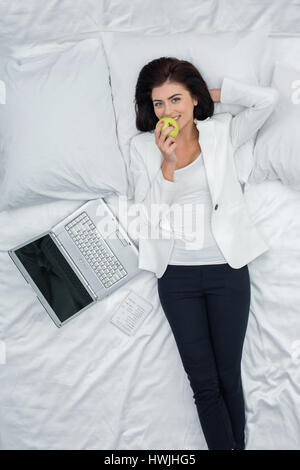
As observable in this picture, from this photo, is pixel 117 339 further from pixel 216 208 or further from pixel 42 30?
pixel 42 30

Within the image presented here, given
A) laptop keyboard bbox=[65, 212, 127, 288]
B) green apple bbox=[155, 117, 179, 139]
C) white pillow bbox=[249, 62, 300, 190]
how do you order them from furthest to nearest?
laptop keyboard bbox=[65, 212, 127, 288] < white pillow bbox=[249, 62, 300, 190] < green apple bbox=[155, 117, 179, 139]

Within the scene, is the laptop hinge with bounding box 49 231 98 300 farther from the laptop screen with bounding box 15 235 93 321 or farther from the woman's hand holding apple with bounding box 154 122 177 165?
the woman's hand holding apple with bounding box 154 122 177 165

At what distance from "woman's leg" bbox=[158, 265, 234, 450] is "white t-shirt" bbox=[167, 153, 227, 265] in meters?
0.06

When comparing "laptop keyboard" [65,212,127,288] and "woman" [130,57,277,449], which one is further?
"laptop keyboard" [65,212,127,288]

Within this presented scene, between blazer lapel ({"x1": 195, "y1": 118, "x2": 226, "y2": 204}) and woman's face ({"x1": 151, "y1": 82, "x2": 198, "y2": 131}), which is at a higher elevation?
woman's face ({"x1": 151, "y1": 82, "x2": 198, "y2": 131})

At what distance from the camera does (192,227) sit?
71.1 inches

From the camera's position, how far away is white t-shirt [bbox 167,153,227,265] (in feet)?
5.84

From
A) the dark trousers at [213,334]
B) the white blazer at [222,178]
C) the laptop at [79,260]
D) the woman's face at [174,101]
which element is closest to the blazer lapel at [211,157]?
the white blazer at [222,178]

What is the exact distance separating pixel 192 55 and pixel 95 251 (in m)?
0.94

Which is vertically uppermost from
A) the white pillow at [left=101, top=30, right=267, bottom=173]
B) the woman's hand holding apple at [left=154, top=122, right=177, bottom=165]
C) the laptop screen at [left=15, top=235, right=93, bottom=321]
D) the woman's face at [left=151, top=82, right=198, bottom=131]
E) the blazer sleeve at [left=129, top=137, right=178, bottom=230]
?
the white pillow at [left=101, top=30, right=267, bottom=173]

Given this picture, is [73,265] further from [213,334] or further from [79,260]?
[213,334]

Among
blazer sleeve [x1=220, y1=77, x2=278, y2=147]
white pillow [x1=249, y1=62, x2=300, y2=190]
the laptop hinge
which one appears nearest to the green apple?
blazer sleeve [x1=220, y1=77, x2=278, y2=147]

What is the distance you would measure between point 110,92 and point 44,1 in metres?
0.51

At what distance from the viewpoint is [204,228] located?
Answer: 5.88ft
